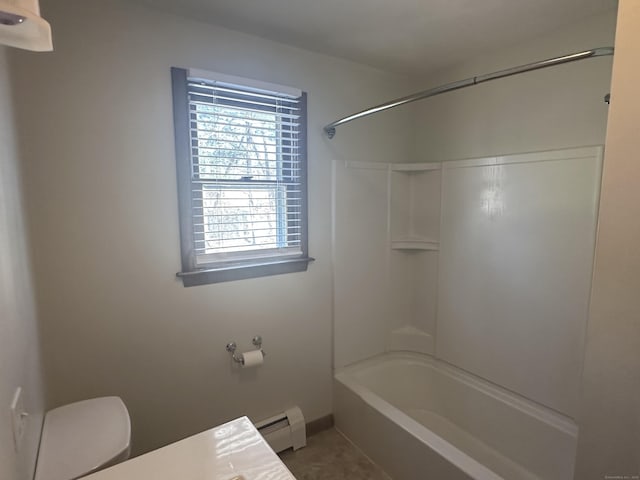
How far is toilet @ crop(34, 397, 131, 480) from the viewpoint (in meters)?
1.11

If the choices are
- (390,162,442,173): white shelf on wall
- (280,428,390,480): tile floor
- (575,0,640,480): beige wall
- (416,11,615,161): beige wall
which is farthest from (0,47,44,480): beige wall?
(416,11,615,161): beige wall

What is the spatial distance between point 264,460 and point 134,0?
191cm

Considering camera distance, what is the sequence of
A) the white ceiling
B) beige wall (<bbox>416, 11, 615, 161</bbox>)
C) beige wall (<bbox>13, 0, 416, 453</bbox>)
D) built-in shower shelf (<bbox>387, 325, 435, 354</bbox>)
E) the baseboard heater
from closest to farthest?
1. beige wall (<bbox>13, 0, 416, 453</bbox>)
2. the white ceiling
3. beige wall (<bbox>416, 11, 615, 161</bbox>)
4. the baseboard heater
5. built-in shower shelf (<bbox>387, 325, 435, 354</bbox>)

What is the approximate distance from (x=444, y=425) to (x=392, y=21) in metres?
2.53

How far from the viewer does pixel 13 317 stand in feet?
3.04

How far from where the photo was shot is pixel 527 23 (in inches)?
68.1

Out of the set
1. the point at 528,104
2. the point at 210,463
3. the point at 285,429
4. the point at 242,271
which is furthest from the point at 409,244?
the point at 210,463

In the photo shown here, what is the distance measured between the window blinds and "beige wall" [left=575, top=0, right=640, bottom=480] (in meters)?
1.47

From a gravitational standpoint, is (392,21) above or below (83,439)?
above

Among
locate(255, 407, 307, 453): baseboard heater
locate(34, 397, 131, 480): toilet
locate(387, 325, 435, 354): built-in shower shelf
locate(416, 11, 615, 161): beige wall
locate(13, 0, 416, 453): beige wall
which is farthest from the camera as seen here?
locate(387, 325, 435, 354): built-in shower shelf

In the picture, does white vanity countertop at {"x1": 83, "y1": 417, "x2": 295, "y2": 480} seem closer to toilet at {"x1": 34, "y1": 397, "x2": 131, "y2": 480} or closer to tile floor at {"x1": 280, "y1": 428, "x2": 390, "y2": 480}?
toilet at {"x1": 34, "y1": 397, "x2": 131, "y2": 480}

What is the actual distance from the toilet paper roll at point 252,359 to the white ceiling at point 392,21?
1.77 m

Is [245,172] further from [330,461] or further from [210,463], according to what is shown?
[330,461]

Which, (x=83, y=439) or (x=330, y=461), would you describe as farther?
(x=330, y=461)
